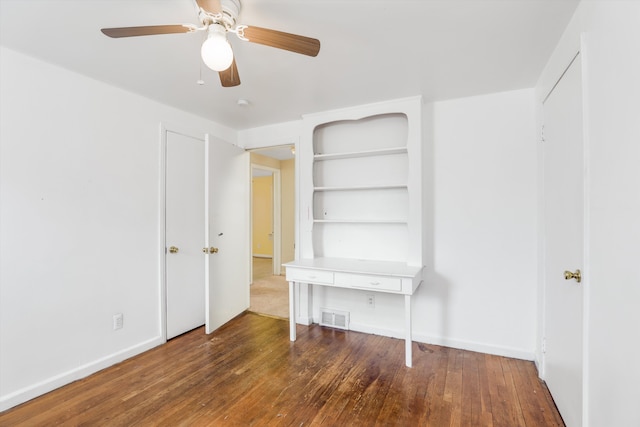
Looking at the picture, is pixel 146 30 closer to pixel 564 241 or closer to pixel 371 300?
pixel 564 241

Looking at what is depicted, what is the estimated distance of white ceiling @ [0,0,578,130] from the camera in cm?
151

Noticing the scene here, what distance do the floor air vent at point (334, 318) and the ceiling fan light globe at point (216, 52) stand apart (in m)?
2.67

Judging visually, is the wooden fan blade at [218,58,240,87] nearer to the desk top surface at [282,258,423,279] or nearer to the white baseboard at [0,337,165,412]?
the desk top surface at [282,258,423,279]

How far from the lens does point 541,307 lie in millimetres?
2248

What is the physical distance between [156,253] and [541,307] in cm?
347

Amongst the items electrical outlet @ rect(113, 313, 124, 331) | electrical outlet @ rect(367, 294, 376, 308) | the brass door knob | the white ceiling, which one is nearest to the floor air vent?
electrical outlet @ rect(367, 294, 376, 308)

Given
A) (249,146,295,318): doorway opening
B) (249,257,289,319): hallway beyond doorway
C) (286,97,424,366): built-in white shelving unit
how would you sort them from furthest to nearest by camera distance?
1. (249,146,295,318): doorway opening
2. (249,257,289,319): hallway beyond doorway
3. (286,97,424,366): built-in white shelving unit

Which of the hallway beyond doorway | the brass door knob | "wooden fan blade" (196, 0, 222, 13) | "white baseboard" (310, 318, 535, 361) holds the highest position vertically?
"wooden fan blade" (196, 0, 222, 13)

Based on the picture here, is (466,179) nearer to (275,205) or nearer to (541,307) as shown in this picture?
(541,307)

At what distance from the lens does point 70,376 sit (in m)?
2.16

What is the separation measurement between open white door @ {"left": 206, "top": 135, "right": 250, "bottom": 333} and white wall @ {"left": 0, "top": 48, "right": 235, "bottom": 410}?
0.52 meters

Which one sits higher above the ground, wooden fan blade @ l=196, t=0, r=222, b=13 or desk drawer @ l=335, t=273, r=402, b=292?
wooden fan blade @ l=196, t=0, r=222, b=13

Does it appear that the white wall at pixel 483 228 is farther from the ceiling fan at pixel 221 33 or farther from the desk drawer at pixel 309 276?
the ceiling fan at pixel 221 33

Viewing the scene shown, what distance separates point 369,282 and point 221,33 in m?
2.08
